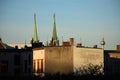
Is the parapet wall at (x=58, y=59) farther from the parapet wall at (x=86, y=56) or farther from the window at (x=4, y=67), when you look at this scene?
the window at (x=4, y=67)

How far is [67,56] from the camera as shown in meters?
65.3

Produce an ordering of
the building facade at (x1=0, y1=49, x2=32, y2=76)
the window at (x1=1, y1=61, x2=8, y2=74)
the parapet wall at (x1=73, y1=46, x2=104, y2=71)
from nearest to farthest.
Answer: the parapet wall at (x1=73, y1=46, x2=104, y2=71) < the building facade at (x1=0, y1=49, x2=32, y2=76) < the window at (x1=1, y1=61, x2=8, y2=74)

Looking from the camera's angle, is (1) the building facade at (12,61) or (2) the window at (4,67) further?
(2) the window at (4,67)

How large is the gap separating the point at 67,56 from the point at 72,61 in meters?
1.47

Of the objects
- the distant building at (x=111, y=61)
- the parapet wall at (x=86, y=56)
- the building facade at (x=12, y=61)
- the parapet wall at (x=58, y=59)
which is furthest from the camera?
the building facade at (x=12, y=61)

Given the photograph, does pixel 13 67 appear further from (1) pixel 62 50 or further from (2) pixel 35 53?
(1) pixel 62 50

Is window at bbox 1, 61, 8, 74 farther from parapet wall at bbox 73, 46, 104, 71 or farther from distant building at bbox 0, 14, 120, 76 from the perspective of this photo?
parapet wall at bbox 73, 46, 104, 71

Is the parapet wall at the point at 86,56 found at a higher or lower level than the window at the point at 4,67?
higher

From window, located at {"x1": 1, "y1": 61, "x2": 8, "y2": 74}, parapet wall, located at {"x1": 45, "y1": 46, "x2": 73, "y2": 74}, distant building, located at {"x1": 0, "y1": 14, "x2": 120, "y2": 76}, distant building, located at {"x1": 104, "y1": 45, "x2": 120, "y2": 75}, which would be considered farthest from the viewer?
window, located at {"x1": 1, "y1": 61, "x2": 8, "y2": 74}

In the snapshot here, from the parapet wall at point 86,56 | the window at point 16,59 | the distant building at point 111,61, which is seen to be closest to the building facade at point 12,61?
the window at point 16,59

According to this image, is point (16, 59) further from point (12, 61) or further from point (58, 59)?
point (58, 59)


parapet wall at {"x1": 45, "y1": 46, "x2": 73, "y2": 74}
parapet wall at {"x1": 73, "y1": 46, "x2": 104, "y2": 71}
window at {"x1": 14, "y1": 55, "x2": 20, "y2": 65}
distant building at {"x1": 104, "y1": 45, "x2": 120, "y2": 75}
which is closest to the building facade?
window at {"x1": 14, "y1": 55, "x2": 20, "y2": 65}

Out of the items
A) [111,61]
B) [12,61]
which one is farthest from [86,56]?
[12,61]

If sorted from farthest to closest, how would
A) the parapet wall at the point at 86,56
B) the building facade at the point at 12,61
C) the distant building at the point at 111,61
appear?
the building facade at the point at 12,61 < the distant building at the point at 111,61 < the parapet wall at the point at 86,56
